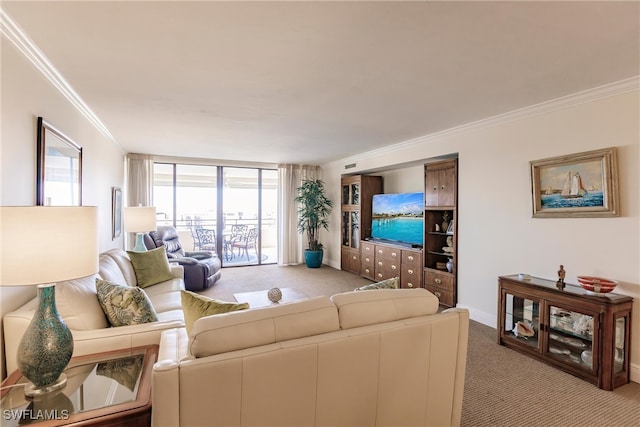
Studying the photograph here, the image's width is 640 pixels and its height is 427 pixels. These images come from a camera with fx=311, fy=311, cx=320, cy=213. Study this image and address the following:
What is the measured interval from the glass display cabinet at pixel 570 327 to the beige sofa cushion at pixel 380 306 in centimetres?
162

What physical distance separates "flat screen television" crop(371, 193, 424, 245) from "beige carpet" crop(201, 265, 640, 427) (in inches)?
73.2

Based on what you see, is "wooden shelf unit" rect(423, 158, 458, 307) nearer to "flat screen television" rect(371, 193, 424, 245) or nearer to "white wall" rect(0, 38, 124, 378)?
"flat screen television" rect(371, 193, 424, 245)

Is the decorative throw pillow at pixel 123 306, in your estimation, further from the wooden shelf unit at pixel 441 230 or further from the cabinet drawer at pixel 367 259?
the cabinet drawer at pixel 367 259

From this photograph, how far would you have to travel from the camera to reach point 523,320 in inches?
118

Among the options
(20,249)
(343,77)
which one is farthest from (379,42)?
(20,249)

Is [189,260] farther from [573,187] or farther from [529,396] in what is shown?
[573,187]

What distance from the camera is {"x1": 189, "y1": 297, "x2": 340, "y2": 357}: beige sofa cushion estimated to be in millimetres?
1268

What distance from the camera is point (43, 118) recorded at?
2.17 m

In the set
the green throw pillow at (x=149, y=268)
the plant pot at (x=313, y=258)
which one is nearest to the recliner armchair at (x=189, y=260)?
the green throw pillow at (x=149, y=268)

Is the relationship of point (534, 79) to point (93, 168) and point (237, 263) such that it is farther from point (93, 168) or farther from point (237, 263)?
point (237, 263)

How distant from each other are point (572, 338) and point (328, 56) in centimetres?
301

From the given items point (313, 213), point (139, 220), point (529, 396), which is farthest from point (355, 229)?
point (529, 396)

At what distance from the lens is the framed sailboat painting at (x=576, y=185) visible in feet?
8.37

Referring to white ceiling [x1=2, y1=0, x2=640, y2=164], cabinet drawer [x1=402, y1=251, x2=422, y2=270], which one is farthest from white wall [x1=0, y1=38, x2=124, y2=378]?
cabinet drawer [x1=402, y1=251, x2=422, y2=270]
